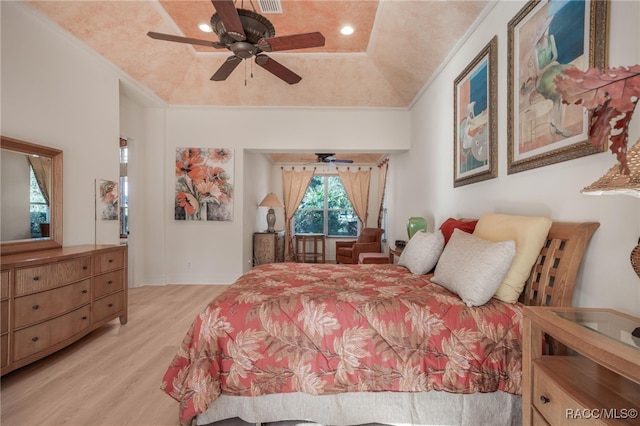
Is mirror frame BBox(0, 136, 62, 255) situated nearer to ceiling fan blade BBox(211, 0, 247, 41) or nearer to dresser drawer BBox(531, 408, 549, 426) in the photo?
ceiling fan blade BBox(211, 0, 247, 41)

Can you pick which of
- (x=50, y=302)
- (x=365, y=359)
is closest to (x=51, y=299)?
(x=50, y=302)

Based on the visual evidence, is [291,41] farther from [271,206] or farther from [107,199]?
[271,206]

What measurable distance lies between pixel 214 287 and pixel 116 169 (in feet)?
6.95

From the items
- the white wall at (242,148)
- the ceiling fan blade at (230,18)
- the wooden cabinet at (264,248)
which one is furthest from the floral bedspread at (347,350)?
the wooden cabinet at (264,248)

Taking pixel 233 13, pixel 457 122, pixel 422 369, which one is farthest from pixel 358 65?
pixel 422 369

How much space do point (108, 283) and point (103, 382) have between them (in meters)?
1.08

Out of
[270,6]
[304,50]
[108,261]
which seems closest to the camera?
[108,261]

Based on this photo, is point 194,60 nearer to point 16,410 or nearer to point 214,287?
point 214,287

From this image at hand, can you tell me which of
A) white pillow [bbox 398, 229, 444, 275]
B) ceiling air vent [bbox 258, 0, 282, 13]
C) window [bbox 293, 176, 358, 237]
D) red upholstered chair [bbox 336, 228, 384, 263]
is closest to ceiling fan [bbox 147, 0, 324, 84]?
ceiling air vent [bbox 258, 0, 282, 13]

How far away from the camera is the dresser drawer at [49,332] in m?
1.96

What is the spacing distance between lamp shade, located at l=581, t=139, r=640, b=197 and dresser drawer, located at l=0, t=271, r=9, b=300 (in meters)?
3.15

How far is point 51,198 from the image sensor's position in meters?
2.66

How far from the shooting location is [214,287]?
14.6 feet

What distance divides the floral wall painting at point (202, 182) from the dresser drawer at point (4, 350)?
2859 millimetres
